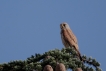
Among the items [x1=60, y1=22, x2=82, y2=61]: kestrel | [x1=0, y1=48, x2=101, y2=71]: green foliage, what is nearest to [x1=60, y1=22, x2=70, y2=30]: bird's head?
[x1=60, y1=22, x2=82, y2=61]: kestrel

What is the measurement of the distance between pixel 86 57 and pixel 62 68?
8.15 ft

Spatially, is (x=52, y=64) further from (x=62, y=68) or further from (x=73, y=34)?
(x=73, y=34)

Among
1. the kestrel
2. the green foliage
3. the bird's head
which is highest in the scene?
the bird's head

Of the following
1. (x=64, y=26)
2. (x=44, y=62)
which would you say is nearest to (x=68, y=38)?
(x=64, y=26)

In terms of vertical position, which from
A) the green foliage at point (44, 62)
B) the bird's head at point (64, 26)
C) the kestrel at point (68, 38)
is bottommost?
the green foliage at point (44, 62)

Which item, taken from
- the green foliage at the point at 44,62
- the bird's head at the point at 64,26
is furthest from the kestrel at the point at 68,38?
the green foliage at the point at 44,62

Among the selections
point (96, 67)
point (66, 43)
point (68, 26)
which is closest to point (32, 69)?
point (96, 67)

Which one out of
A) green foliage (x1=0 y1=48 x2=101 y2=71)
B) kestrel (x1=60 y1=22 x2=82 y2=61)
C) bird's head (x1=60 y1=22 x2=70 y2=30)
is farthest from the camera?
bird's head (x1=60 y1=22 x2=70 y2=30)

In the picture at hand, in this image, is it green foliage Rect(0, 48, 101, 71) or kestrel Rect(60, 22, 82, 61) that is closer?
green foliage Rect(0, 48, 101, 71)

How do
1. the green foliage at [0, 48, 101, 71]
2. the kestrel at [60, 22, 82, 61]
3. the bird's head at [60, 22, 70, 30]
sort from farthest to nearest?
the bird's head at [60, 22, 70, 30] < the kestrel at [60, 22, 82, 61] < the green foliage at [0, 48, 101, 71]

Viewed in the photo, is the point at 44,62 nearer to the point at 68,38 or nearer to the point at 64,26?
the point at 68,38

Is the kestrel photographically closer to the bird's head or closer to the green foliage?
the bird's head

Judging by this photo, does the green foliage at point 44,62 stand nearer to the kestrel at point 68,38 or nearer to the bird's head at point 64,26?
the kestrel at point 68,38

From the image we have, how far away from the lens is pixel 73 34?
12992 mm
